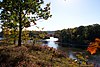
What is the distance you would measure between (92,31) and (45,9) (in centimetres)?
9667

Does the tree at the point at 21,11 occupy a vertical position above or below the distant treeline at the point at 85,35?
above

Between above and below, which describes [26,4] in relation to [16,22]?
above

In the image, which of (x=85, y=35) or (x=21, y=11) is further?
(x=85, y=35)

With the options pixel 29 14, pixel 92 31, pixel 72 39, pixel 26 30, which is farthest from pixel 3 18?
pixel 72 39

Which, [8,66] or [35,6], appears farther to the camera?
[35,6]

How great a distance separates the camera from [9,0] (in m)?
33.2

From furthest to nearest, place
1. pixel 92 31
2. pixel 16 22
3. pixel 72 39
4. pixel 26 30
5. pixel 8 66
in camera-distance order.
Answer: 1. pixel 72 39
2. pixel 92 31
3. pixel 26 30
4. pixel 16 22
5. pixel 8 66

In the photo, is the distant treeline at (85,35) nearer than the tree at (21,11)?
No

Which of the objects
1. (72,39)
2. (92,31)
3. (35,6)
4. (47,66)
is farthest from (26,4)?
(72,39)

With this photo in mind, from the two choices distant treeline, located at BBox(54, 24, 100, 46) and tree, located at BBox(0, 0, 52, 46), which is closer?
tree, located at BBox(0, 0, 52, 46)

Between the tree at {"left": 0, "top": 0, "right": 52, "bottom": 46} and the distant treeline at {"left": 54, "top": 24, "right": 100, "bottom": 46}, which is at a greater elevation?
the tree at {"left": 0, "top": 0, "right": 52, "bottom": 46}

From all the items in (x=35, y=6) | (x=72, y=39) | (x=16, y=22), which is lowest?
(x=72, y=39)

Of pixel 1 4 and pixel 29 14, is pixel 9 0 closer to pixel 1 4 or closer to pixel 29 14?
pixel 1 4

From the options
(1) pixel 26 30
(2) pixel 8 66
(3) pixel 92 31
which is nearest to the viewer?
(2) pixel 8 66
